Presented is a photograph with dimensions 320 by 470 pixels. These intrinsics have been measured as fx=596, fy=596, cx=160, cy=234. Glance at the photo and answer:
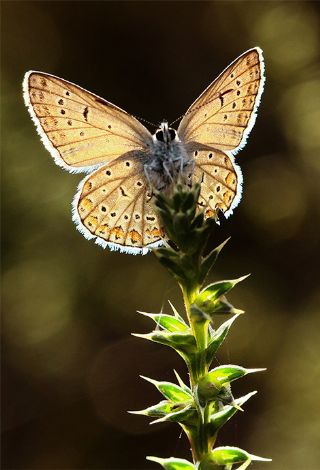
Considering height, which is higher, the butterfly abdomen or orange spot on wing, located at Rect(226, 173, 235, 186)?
the butterfly abdomen

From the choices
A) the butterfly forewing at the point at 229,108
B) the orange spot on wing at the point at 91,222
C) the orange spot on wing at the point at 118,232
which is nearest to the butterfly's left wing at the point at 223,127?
the butterfly forewing at the point at 229,108

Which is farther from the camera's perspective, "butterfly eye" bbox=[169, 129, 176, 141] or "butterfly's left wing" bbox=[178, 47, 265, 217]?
"butterfly eye" bbox=[169, 129, 176, 141]

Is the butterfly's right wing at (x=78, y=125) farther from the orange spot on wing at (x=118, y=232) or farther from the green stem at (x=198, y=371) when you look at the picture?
the green stem at (x=198, y=371)

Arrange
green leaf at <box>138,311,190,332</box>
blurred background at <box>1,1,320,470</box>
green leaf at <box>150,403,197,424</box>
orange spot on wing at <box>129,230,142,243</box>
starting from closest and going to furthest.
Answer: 1. green leaf at <box>150,403,197,424</box>
2. green leaf at <box>138,311,190,332</box>
3. orange spot on wing at <box>129,230,142,243</box>
4. blurred background at <box>1,1,320,470</box>

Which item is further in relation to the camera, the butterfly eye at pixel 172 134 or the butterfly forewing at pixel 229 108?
the butterfly eye at pixel 172 134

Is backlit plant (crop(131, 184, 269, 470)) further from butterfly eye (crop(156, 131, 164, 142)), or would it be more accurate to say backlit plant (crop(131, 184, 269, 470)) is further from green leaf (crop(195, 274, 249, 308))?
butterfly eye (crop(156, 131, 164, 142))

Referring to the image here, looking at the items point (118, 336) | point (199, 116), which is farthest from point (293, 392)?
point (199, 116)

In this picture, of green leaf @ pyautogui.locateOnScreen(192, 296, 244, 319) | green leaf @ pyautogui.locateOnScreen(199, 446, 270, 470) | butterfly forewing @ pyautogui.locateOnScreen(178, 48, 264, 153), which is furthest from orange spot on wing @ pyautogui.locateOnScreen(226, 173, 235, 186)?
green leaf @ pyautogui.locateOnScreen(199, 446, 270, 470)

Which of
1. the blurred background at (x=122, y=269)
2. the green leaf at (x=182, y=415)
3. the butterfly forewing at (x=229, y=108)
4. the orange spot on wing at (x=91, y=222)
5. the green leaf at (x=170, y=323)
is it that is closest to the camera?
the green leaf at (x=182, y=415)

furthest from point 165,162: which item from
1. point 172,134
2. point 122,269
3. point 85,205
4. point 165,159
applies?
point 122,269
